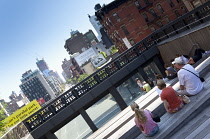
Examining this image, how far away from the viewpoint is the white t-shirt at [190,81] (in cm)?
581

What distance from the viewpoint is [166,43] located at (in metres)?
16.2

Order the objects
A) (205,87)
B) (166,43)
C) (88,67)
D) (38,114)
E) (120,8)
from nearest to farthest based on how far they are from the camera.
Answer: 1. (205,87)
2. (38,114)
3. (166,43)
4. (120,8)
5. (88,67)

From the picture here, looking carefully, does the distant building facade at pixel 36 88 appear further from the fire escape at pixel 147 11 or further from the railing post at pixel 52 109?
the railing post at pixel 52 109

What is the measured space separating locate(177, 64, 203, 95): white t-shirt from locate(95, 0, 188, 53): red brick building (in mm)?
36173

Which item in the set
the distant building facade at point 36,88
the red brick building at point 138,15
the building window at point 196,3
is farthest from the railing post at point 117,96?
the distant building facade at point 36,88

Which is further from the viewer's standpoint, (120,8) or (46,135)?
(120,8)

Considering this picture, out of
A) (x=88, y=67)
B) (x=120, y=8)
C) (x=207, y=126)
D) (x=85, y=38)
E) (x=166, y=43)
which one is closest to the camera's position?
(x=207, y=126)

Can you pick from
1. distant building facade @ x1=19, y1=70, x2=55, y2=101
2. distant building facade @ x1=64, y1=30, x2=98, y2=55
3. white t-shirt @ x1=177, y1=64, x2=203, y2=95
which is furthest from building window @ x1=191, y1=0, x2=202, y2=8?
distant building facade @ x1=19, y1=70, x2=55, y2=101

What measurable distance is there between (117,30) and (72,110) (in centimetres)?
3101

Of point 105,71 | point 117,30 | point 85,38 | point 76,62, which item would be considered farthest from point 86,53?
point 105,71

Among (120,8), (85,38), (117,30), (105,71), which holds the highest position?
(85,38)

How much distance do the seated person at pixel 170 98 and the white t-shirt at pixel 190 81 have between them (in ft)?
1.88

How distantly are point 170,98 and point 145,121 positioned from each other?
3.54ft

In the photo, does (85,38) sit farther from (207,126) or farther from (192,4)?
(207,126)
